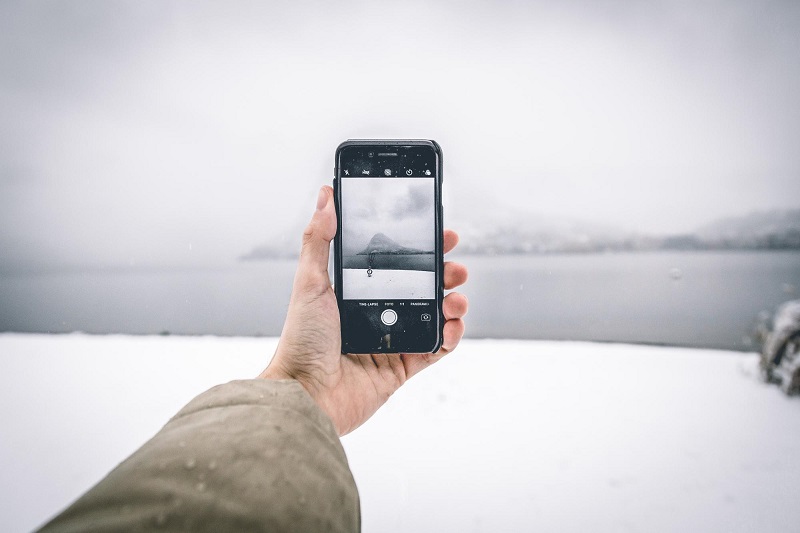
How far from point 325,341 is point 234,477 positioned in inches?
30.0

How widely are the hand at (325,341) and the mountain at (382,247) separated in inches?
5.4

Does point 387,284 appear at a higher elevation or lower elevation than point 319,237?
lower

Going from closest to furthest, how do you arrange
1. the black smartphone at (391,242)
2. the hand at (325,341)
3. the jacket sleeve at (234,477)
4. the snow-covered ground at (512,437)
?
1. the jacket sleeve at (234,477)
2. the hand at (325,341)
3. the black smartphone at (391,242)
4. the snow-covered ground at (512,437)

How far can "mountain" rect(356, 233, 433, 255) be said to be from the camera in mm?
1304

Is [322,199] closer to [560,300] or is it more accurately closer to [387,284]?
[387,284]

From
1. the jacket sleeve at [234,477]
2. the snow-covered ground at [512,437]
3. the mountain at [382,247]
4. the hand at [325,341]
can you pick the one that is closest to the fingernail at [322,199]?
the hand at [325,341]

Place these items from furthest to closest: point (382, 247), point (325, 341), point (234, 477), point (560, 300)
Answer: point (560, 300) → point (382, 247) → point (325, 341) → point (234, 477)

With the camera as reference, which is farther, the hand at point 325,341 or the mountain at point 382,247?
the mountain at point 382,247

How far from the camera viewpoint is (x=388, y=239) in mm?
1310

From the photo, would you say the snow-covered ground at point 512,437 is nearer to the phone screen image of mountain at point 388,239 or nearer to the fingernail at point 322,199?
the phone screen image of mountain at point 388,239

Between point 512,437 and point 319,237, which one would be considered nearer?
point 319,237

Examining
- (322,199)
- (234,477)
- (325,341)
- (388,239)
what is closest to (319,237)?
(322,199)

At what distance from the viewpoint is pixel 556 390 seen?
2959mm

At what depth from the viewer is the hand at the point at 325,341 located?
1.18 metres
